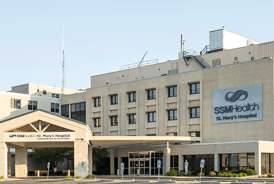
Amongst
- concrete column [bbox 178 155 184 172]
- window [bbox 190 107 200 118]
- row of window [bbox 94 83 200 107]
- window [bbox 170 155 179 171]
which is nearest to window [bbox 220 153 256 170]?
concrete column [bbox 178 155 184 172]

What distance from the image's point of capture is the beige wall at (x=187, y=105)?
5122cm

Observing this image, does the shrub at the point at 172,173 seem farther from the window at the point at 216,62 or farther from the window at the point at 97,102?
the window at the point at 97,102

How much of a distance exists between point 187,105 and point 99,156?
15394 mm

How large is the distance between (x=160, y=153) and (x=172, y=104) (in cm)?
765

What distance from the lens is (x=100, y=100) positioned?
227ft

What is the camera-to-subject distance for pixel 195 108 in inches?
2280

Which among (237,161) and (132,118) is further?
(132,118)

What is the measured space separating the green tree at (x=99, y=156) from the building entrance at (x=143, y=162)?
5.02m

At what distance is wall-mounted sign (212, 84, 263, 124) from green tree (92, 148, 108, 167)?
18.1m

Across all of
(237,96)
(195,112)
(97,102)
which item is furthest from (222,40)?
(97,102)

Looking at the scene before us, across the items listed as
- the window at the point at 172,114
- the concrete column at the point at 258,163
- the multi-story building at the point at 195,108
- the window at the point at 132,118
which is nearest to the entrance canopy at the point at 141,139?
the multi-story building at the point at 195,108

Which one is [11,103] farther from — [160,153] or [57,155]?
[160,153]

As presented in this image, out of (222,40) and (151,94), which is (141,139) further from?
(222,40)

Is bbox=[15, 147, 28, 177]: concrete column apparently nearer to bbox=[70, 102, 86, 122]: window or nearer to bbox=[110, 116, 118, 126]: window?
bbox=[110, 116, 118, 126]: window
